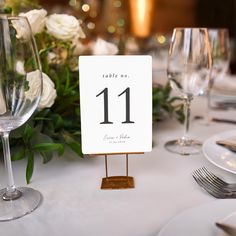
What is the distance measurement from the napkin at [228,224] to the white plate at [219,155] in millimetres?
145

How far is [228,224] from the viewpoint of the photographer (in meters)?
0.41

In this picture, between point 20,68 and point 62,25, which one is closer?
point 20,68

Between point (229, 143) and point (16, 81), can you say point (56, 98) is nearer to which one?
point (16, 81)

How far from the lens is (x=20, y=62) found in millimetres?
467

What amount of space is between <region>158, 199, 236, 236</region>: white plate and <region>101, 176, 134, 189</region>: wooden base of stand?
0.16 metres

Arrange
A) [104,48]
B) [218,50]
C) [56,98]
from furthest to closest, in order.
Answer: [218,50]
[104,48]
[56,98]

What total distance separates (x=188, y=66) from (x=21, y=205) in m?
0.49

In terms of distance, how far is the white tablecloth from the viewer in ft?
1.52

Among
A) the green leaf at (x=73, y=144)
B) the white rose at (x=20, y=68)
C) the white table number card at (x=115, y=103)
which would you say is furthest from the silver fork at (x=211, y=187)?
the white rose at (x=20, y=68)

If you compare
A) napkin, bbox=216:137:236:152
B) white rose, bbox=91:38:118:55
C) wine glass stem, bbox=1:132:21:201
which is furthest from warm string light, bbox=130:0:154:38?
wine glass stem, bbox=1:132:21:201

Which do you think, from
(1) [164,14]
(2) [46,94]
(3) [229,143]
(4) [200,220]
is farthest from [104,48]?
(1) [164,14]

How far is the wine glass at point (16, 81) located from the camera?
45cm

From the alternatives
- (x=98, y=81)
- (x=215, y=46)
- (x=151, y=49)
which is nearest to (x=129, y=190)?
(x=98, y=81)

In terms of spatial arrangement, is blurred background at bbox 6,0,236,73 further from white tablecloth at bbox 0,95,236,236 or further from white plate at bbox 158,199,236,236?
white plate at bbox 158,199,236,236
